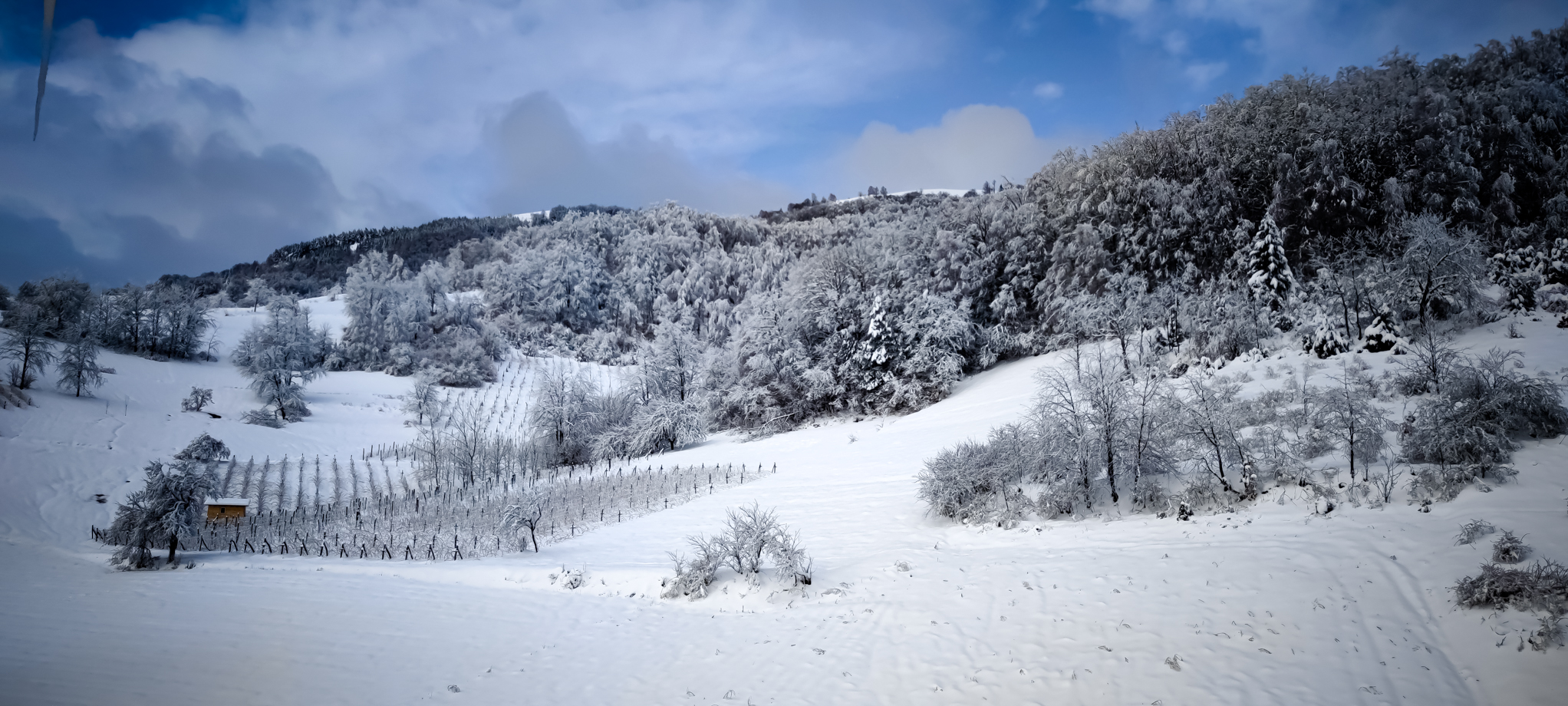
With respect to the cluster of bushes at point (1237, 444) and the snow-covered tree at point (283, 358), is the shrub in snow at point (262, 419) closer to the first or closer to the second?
the snow-covered tree at point (283, 358)

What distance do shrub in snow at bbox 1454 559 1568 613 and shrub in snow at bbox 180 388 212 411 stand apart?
4715 cm

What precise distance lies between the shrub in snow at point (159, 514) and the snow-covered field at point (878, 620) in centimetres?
68

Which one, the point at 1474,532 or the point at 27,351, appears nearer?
the point at 1474,532

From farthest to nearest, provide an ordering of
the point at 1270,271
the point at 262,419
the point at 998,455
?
the point at 262,419, the point at 1270,271, the point at 998,455

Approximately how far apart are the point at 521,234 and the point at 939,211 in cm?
6597

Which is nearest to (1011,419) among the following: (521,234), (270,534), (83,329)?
(270,534)

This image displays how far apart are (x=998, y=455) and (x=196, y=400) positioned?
138 ft

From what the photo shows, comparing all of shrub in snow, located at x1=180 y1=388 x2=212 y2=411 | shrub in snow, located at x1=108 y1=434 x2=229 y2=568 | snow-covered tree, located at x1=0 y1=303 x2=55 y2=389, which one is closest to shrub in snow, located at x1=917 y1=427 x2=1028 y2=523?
shrub in snow, located at x1=108 y1=434 x2=229 y2=568

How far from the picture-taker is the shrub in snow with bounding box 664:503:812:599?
38.5ft

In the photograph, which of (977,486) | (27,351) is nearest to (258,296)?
(27,351)

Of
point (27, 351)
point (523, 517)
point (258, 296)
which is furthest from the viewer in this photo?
point (258, 296)

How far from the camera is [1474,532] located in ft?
27.5

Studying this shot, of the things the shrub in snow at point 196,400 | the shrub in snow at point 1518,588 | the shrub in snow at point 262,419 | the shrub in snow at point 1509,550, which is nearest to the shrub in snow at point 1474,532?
the shrub in snow at point 1509,550

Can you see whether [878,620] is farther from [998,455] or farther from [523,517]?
[523,517]
